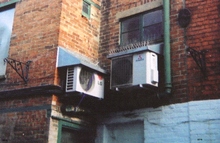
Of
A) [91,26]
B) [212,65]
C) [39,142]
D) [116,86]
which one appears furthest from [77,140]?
[212,65]

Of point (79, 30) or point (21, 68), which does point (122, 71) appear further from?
point (21, 68)

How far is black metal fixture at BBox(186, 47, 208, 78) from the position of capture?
606cm

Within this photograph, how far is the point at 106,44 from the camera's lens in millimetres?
8023

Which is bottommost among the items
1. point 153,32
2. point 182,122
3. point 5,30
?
point 182,122

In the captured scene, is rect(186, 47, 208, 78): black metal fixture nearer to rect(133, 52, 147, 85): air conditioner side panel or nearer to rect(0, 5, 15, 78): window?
rect(133, 52, 147, 85): air conditioner side panel

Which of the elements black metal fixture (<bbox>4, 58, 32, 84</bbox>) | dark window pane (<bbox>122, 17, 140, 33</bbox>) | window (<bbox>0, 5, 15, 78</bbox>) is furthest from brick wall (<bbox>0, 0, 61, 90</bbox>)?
dark window pane (<bbox>122, 17, 140, 33</bbox>)

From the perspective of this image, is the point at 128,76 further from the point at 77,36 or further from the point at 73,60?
the point at 77,36

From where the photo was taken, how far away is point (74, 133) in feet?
23.6

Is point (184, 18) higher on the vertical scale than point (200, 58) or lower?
higher

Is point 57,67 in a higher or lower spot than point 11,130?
higher

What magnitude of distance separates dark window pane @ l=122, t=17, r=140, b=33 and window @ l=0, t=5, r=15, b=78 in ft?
10.0

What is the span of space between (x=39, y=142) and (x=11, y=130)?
2.98 feet

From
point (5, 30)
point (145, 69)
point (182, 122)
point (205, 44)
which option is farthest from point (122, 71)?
point (5, 30)

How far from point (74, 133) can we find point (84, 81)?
4.70 feet
